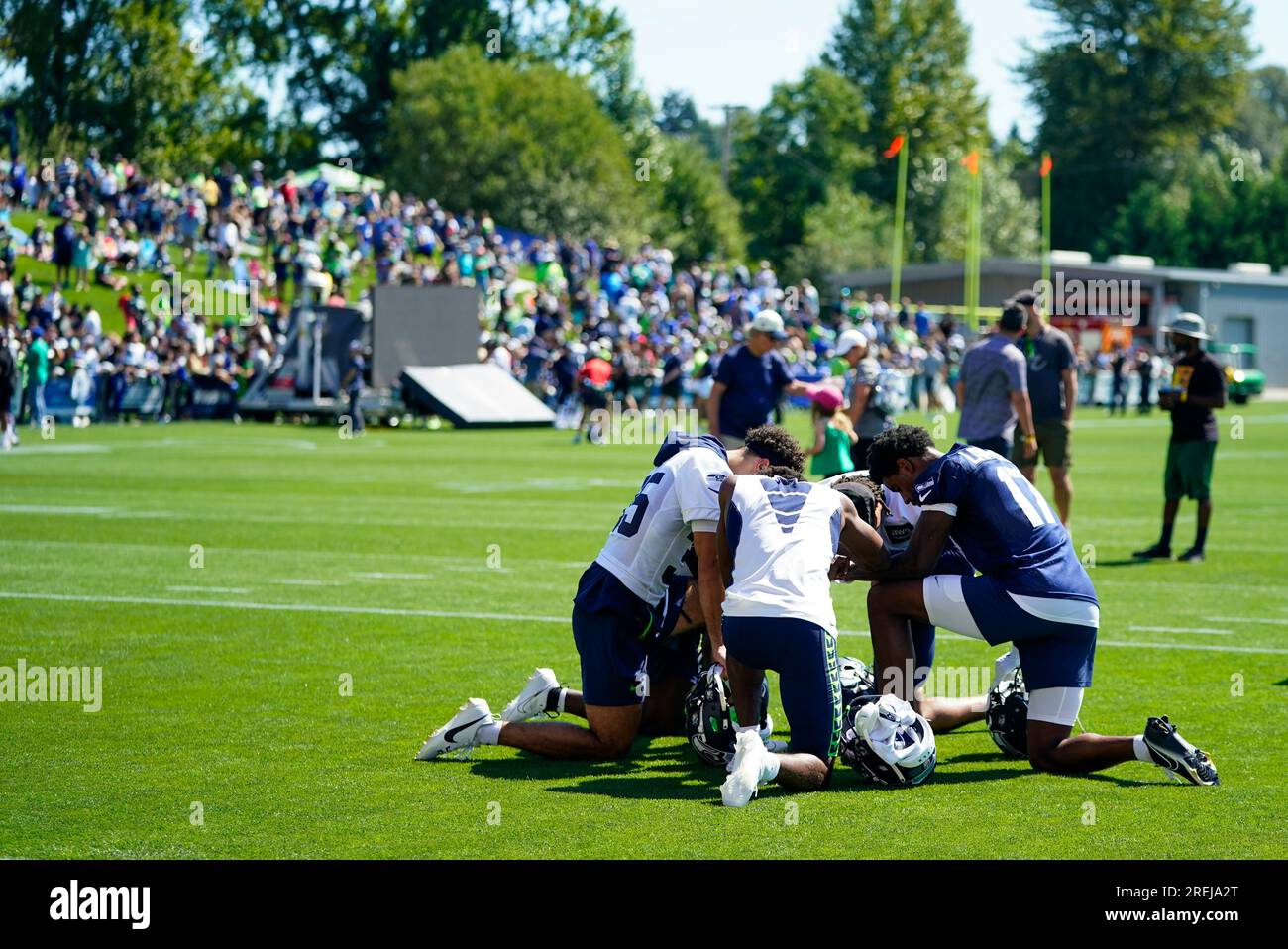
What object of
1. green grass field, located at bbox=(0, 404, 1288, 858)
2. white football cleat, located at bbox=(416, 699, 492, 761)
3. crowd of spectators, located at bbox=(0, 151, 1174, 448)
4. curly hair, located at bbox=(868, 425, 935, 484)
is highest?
crowd of spectators, located at bbox=(0, 151, 1174, 448)

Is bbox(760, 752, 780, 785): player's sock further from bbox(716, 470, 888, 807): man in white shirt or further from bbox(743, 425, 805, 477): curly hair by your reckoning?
bbox(743, 425, 805, 477): curly hair

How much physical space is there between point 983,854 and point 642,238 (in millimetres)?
62870

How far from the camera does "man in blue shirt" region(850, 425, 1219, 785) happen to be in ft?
24.0

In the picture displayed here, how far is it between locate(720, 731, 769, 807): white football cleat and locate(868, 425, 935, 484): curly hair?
1419mm

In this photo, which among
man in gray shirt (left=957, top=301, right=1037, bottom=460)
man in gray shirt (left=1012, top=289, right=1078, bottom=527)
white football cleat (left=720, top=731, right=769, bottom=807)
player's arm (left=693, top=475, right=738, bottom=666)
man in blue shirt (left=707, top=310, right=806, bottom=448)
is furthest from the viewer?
man in gray shirt (left=1012, top=289, right=1078, bottom=527)

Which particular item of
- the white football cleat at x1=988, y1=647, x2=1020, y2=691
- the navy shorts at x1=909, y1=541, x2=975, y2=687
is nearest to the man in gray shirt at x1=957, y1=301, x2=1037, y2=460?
the white football cleat at x1=988, y1=647, x2=1020, y2=691

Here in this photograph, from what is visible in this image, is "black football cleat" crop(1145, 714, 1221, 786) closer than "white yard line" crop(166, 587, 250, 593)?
Yes

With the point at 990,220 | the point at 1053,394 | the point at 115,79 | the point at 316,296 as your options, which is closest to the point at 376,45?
the point at 115,79

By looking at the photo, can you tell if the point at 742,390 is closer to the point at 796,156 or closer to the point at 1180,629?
the point at 1180,629

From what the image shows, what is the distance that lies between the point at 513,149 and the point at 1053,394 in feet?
180

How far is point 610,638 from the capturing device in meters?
7.50
